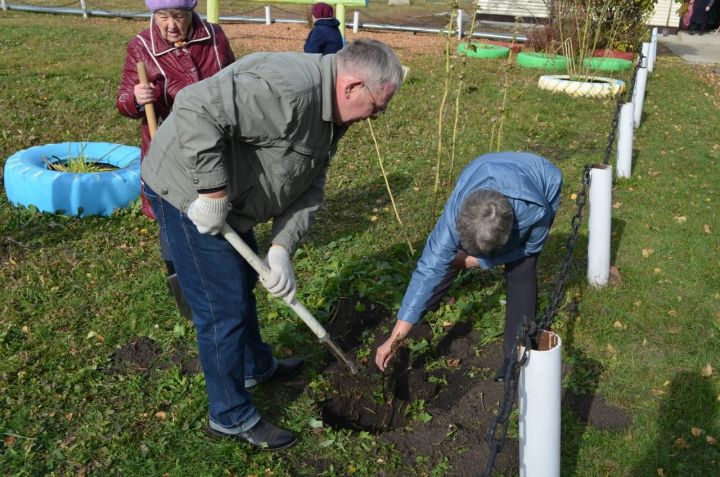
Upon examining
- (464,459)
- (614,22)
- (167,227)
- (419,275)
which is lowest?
(464,459)

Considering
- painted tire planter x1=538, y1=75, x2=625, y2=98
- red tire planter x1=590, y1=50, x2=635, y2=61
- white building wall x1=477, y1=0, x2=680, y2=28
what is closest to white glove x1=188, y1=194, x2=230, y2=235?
painted tire planter x1=538, y1=75, x2=625, y2=98

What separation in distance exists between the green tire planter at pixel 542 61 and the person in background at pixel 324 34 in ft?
20.2

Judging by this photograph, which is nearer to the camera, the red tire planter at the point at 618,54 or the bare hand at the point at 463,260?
the bare hand at the point at 463,260

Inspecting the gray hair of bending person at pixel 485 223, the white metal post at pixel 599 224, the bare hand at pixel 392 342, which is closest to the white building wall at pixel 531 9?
the white metal post at pixel 599 224

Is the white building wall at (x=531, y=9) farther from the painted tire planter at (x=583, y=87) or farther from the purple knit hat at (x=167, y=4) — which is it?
the purple knit hat at (x=167, y=4)

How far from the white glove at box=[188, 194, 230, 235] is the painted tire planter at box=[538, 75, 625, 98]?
8.94 m

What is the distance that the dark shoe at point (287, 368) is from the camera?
142 inches

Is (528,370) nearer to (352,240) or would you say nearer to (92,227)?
(352,240)

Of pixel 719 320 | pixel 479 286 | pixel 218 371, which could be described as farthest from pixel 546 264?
pixel 218 371

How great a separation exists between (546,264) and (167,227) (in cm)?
300

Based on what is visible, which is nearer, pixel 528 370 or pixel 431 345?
pixel 528 370

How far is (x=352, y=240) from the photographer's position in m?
5.28

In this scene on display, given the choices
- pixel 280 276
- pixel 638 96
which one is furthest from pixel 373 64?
pixel 638 96

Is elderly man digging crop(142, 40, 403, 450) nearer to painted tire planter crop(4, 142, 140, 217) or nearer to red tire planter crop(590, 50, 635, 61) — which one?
painted tire planter crop(4, 142, 140, 217)
